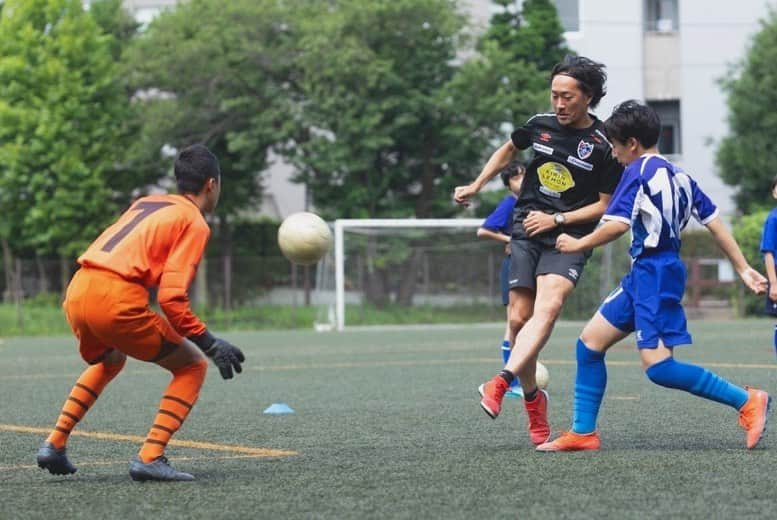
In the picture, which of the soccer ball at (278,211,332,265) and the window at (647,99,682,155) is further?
the window at (647,99,682,155)

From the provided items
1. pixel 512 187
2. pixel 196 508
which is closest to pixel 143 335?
pixel 196 508

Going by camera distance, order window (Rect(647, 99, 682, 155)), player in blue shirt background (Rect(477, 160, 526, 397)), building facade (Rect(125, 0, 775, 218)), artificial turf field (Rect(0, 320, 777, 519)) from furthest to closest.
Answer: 1. window (Rect(647, 99, 682, 155))
2. building facade (Rect(125, 0, 775, 218))
3. player in blue shirt background (Rect(477, 160, 526, 397))
4. artificial turf field (Rect(0, 320, 777, 519))

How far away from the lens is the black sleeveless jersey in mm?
7047

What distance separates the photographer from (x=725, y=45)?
1436 inches

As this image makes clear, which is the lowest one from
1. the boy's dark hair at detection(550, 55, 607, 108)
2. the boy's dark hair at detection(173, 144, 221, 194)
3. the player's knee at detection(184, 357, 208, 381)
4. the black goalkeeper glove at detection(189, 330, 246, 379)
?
the player's knee at detection(184, 357, 208, 381)

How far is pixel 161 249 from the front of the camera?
5.81 metres

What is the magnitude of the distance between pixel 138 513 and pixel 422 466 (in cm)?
155

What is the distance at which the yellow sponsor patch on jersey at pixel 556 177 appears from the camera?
7.10 meters

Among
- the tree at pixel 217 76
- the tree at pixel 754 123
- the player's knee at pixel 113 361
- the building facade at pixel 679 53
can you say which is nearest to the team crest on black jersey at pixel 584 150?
the player's knee at pixel 113 361

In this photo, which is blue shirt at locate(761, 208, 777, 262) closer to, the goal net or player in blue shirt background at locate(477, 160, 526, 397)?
player in blue shirt background at locate(477, 160, 526, 397)

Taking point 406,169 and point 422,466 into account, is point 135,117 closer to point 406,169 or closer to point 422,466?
point 406,169

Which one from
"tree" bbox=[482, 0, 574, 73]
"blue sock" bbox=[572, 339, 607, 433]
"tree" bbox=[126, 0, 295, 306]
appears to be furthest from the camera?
"tree" bbox=[482, 0, 574, 73]

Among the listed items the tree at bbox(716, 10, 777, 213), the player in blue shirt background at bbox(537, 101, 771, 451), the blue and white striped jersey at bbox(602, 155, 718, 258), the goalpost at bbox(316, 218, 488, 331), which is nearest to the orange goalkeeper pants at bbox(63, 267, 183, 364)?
the player in blue shirt background at bbox(537, 101, 771, 451)

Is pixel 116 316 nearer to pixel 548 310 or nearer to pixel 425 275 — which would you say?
pixel 548 310
